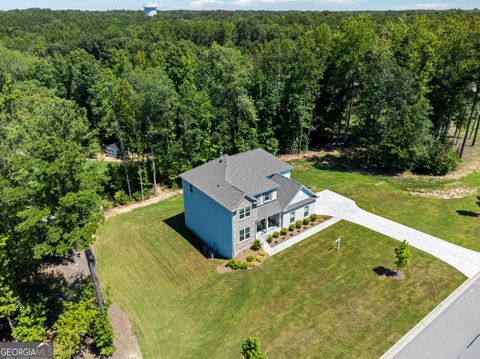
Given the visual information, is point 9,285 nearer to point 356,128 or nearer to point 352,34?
point 356,128

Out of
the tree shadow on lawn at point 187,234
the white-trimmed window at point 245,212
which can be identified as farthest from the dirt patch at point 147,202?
the white-trimmed window at point 245,212

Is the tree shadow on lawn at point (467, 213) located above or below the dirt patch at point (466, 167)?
below

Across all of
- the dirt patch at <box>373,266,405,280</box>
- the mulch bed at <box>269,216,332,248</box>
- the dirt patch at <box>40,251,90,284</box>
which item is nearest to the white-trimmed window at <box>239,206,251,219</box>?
the mulch bed at <box>269,216,332,248</box>

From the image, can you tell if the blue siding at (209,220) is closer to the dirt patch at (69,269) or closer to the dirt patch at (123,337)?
the dirt patch at (123,337)

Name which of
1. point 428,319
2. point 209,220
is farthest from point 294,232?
point 428,319

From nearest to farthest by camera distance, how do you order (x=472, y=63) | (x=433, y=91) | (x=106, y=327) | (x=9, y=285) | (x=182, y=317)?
(x=9, y=285), (x=106, y=327), (x=182, y=317), (x=472, y=63), (x=433, y=91)

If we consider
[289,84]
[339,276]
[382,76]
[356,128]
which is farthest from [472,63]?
[339,276]
